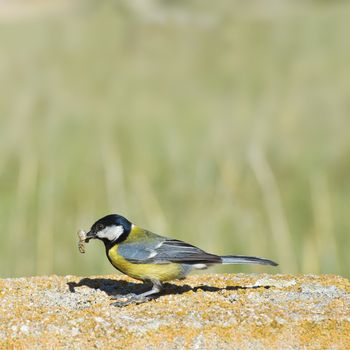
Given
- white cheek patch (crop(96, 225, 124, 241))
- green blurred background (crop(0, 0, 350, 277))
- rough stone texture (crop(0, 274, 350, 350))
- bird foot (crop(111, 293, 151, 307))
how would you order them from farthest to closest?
green blurred background (crop(0, 0, 350, 277)) < white cheek patch (crop(96, 225, 124, 241)) < bird foot (crop(111, 293, 151, 307)) < rough stone texture (crop(0, 274, 350, 350))

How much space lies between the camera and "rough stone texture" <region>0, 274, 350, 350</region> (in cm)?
256

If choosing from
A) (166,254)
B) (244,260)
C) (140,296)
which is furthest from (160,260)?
(244,260)

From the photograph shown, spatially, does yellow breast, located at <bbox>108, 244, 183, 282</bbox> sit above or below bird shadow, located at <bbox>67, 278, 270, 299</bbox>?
above

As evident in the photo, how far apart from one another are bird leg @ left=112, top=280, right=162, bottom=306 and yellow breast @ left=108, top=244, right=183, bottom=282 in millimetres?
31

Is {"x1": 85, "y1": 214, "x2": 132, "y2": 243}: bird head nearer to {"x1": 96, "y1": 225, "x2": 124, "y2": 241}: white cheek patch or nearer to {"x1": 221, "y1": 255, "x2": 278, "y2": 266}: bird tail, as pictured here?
{"x1": 96, "y1": 225, "x2": 124, "y2": 241}: white cheek patch

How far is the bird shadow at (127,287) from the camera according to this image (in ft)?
10.8

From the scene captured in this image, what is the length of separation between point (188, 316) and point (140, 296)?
0.39 m

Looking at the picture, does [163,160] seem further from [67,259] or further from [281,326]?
[281,326]

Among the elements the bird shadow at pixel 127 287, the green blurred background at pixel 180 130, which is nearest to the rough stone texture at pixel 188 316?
the bird shadow at pixel 127 287

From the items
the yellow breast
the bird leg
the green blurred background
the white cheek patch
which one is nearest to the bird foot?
the bird leg

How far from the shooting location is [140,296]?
3.13m

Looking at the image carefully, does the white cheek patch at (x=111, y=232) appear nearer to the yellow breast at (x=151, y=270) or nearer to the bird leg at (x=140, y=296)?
the yellow breast at (x=151, y=270)

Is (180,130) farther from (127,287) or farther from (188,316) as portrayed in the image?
(188,316)

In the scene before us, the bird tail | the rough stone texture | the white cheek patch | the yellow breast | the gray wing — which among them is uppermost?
the white cheek patch
